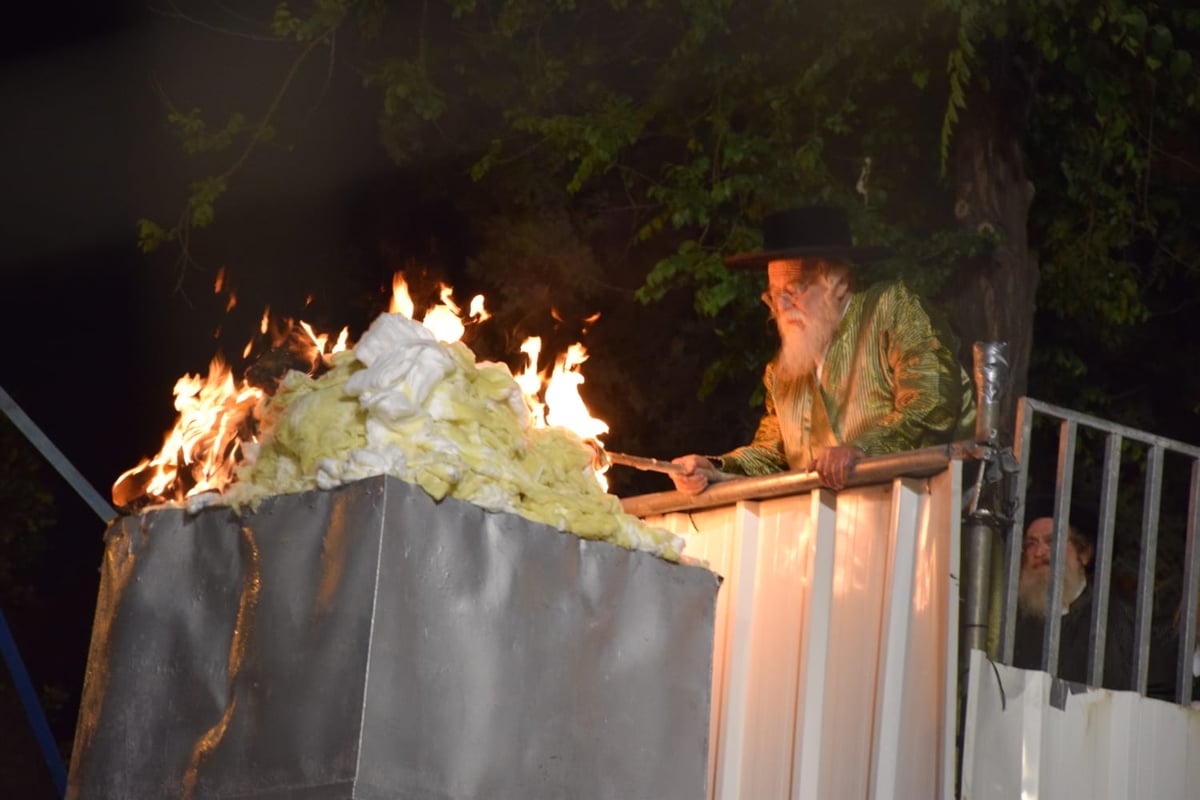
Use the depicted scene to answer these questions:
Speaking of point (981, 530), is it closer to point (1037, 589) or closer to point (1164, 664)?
point (1164, 664)

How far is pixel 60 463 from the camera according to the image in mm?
5559

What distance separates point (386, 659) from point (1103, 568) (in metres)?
2.57

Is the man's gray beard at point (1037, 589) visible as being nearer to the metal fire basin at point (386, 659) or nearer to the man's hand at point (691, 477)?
the man's hand at point (691, 477)

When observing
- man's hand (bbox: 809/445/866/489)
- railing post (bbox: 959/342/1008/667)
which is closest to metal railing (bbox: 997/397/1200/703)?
railing post (bbox: 959/342/1008/667)

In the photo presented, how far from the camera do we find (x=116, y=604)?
4406mm

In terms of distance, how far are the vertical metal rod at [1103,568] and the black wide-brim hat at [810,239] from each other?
4.55 feet

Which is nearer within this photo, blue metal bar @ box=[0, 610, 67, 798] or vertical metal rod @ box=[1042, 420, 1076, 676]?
vertical metal rod @ box=[1042, 420, 1076, 676]

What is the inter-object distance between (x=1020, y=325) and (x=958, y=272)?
514 mm

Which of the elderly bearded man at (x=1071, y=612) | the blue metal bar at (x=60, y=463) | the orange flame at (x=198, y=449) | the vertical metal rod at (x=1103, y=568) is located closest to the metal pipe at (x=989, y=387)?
the vertical metal rod at (x=1103, y=568)

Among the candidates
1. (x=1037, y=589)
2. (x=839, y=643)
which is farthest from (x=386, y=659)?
(x=1037, y=589)

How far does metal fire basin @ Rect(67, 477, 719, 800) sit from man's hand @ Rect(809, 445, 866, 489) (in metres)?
0.85

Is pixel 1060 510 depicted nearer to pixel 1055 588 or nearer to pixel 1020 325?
pixel 1055 588

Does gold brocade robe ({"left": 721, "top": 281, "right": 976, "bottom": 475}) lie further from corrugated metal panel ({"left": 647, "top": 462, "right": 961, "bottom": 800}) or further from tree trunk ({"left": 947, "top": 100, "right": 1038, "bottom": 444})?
tree trunk ({"left": 947, "top": 100, "right": 1038, "bottom": 444})

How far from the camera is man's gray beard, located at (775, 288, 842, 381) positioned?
655 cm
